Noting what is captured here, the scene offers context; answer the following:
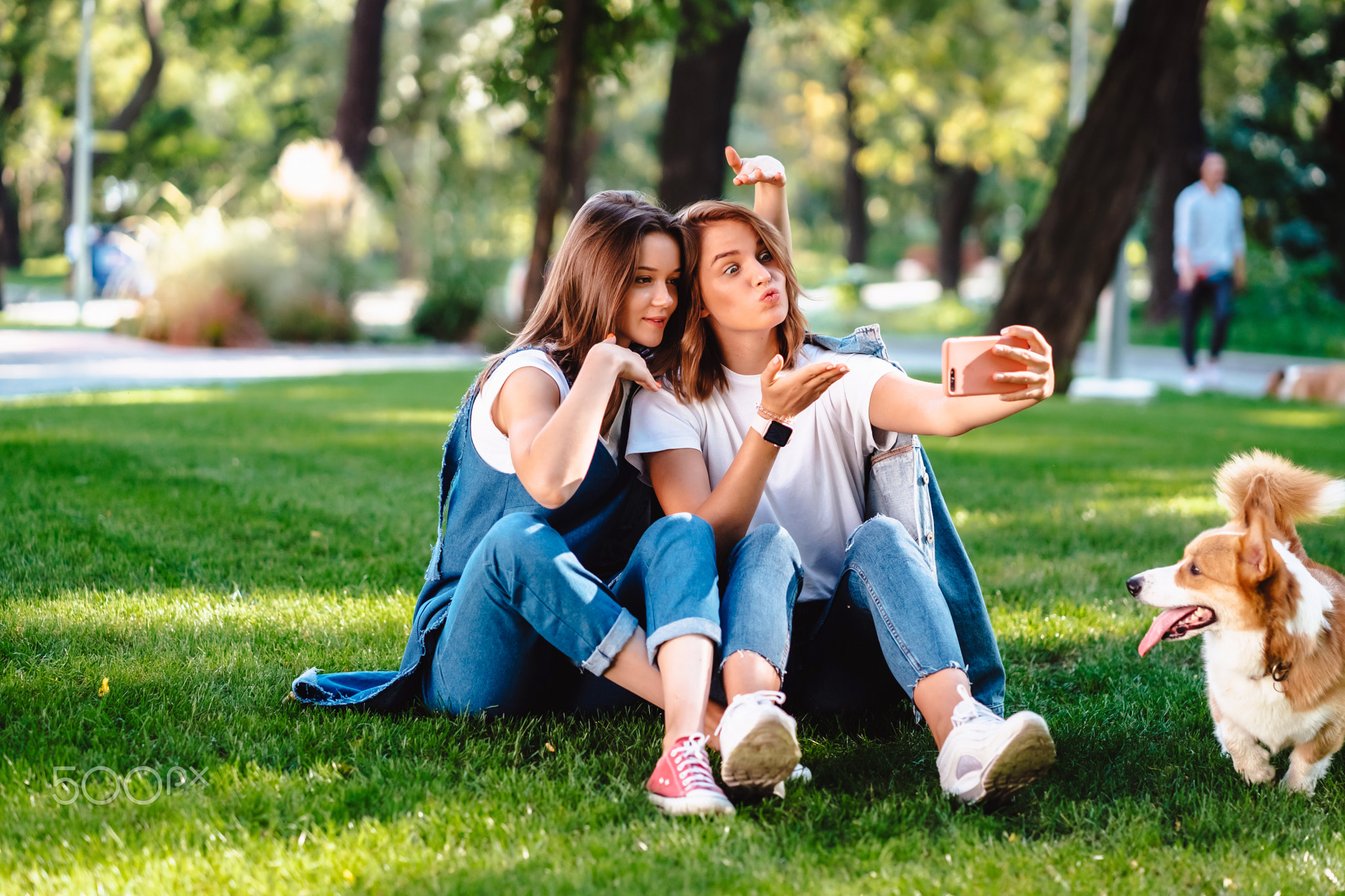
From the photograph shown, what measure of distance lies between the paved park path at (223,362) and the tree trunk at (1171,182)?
105 inches

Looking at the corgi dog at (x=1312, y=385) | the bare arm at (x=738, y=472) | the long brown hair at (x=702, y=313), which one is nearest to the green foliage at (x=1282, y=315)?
the corgi dog at (x=1312, y=385)

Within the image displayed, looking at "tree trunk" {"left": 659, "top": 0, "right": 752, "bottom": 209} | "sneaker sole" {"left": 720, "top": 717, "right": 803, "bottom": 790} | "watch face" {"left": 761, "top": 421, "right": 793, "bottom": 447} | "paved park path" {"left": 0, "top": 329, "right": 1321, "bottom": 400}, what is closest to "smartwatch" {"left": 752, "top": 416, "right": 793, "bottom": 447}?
"watch face" {"left": 761, "top": 421, "right": 793, "bottom": 447}

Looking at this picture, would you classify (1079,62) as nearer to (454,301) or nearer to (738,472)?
(454,301)

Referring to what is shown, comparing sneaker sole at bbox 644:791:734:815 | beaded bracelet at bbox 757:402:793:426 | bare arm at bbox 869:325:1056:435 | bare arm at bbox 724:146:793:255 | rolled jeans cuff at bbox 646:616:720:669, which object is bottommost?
sneaker sole at bbox 644:791:734:815

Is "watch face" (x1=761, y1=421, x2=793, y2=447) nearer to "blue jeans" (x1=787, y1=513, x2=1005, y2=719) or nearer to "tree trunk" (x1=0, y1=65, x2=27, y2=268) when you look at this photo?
"blue jeans" (x1=787, y1=513, x2=1005, y2=719)

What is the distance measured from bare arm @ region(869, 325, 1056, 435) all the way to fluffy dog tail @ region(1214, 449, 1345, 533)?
23.4 inches

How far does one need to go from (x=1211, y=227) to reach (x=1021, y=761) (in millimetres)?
11407

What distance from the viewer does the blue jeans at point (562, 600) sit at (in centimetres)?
283

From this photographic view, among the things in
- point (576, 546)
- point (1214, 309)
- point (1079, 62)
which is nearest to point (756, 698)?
point (576, 546)

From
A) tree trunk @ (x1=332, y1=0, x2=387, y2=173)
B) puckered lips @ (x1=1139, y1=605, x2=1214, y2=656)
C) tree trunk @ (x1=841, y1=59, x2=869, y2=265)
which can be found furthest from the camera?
tree trunk @ (x1=841, y1=59, x2=869, y2=265)

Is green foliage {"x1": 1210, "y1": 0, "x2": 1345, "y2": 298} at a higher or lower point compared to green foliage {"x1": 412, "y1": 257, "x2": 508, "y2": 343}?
higher

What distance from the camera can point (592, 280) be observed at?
10.5ft

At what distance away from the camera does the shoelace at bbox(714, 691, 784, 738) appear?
8.87 feet

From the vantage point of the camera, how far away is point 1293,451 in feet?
27.1
